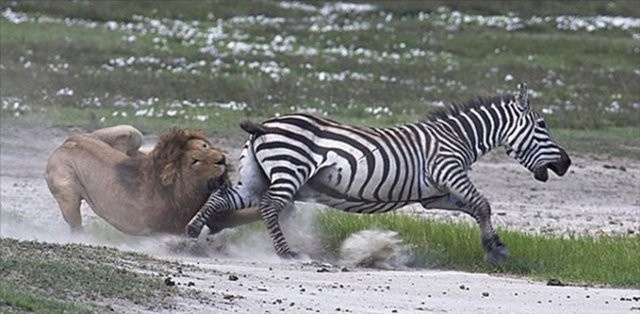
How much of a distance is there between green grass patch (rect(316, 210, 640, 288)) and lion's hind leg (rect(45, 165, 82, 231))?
2029 millimetres

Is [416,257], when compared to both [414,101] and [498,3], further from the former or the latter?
[498,3]

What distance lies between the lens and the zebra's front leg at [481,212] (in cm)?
1540

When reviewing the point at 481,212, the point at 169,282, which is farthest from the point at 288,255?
the point at 169,282

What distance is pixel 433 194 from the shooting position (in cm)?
1590

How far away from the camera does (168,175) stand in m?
15.5

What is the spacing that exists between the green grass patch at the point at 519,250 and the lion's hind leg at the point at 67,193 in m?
2.03

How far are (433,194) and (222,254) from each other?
1.81 metres

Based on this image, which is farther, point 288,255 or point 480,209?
point 480,209

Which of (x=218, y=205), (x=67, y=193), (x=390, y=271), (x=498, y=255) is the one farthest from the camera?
(x=67, y=193)

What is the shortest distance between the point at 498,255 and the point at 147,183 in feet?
9.40

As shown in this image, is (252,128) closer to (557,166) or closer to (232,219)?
(232,219)

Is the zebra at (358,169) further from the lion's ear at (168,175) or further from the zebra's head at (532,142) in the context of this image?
the lion's ear at (168,175)

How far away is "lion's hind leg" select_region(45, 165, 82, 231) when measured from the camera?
51.7 ft

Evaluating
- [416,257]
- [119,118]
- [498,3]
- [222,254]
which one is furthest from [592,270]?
[498,3]
